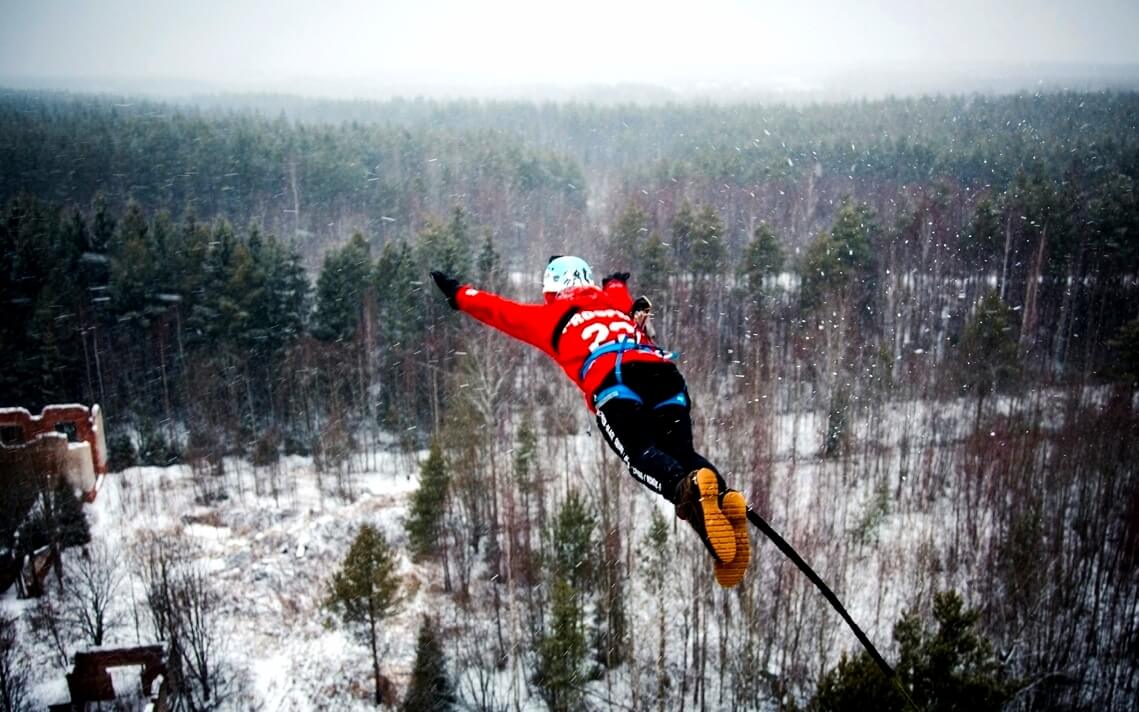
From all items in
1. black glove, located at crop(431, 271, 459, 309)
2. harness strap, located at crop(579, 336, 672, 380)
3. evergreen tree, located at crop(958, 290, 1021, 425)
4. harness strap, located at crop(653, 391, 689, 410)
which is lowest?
evergreen tree, located at crop(958, 290, 1021, 425)

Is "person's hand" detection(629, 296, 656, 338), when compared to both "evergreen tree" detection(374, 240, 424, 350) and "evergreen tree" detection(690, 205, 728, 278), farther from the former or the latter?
"evergreen tree" detection(690, 205, 728, 278)

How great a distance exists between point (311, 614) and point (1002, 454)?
776 inches

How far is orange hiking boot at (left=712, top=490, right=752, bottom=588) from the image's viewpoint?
4337mm

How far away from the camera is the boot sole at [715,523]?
4219 millimetres

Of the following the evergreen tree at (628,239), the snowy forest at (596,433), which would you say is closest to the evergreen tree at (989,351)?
the snowy forest at (596,433)

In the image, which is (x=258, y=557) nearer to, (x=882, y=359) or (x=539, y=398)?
(x=539, y=398)

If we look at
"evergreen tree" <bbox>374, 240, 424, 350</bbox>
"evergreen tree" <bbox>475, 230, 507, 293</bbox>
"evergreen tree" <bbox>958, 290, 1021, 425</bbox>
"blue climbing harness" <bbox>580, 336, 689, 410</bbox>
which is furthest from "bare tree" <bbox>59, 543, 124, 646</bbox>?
"evergreen tree" <bbox>958, 290, 1021, 425</bbox>

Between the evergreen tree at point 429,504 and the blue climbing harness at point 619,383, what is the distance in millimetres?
15619

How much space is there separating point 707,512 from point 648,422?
3.09ft

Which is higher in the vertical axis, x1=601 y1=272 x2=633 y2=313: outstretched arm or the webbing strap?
x1=601 y1=272 x2=633 y2=313: outstretched arm

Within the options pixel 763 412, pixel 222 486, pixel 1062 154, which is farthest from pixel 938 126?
pixel 222 486

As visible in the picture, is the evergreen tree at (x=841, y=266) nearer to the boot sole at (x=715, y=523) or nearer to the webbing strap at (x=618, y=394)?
the webbing strap at (x=618, y=394)

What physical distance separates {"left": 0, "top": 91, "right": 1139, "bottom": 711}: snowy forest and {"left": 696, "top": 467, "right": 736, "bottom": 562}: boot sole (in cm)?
938

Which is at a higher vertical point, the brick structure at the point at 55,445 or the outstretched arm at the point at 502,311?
the outstretched arm at the point at 502,311
